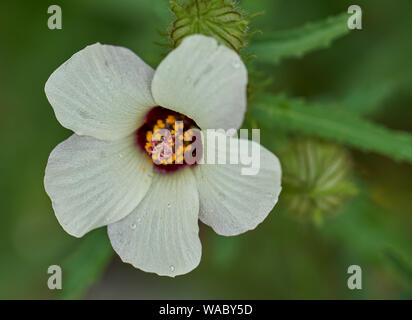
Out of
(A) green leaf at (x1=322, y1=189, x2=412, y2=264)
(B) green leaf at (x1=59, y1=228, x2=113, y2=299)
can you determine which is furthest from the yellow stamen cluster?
(A) green leaf at (x1=322, y1=189, x2=412, y2=264)

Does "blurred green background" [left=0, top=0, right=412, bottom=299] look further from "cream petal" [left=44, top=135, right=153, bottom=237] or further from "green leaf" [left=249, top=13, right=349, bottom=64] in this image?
"cream petal" [left=44, top=135, right=153, bottom=237]

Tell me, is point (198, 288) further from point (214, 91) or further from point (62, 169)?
point (214, 91)

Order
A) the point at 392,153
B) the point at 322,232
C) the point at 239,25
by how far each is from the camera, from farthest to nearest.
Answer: the point at 322,232, the point at 392,153, the point at 239,25

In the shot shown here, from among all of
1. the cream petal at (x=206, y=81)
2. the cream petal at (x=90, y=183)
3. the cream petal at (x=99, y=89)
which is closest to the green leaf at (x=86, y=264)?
the cream petal at (x=90, y=183)

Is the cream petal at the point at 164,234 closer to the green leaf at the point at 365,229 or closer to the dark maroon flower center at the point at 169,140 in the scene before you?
the dark maroon flower center at the point at 169,140

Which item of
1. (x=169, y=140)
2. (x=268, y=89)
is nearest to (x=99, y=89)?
(x=169, y=140)

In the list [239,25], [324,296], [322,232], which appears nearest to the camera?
[239,25]
